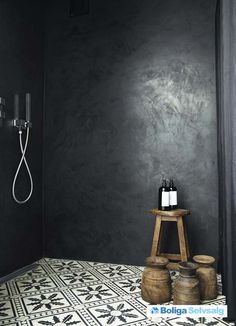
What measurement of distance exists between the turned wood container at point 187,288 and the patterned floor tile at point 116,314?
28 centimetres

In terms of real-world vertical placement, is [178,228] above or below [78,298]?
above

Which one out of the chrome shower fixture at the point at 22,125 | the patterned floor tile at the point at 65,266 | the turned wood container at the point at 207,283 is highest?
the chrome shower fixture at the point at 22,125

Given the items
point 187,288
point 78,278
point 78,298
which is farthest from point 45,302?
point 187,288

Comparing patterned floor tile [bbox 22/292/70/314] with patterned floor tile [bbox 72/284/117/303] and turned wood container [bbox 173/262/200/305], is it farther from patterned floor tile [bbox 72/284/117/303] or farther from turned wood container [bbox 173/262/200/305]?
turned wood container [bbox 173/262/200/305]

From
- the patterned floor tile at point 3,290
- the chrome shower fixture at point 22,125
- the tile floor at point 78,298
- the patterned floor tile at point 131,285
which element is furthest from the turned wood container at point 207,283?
the chrome shower fixture at point 22,125

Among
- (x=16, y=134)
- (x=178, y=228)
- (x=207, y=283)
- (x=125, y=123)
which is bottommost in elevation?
(x=207, y=283)

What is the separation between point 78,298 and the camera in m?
2.21

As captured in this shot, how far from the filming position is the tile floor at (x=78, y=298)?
74.4 inches

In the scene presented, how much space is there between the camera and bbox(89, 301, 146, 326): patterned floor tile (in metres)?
1.88

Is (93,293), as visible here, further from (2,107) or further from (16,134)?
(2,107)

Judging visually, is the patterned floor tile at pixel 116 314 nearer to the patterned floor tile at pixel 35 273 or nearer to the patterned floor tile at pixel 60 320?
the patterned floor tile at pixel 60 320

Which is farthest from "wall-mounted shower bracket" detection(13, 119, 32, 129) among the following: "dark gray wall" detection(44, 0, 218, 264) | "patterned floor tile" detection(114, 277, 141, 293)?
"patterned floor tile" detection(114, 277, 141, 293)

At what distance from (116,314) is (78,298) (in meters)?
0.37

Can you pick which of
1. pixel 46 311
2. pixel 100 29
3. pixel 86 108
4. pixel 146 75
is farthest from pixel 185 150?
pixel 46 311
